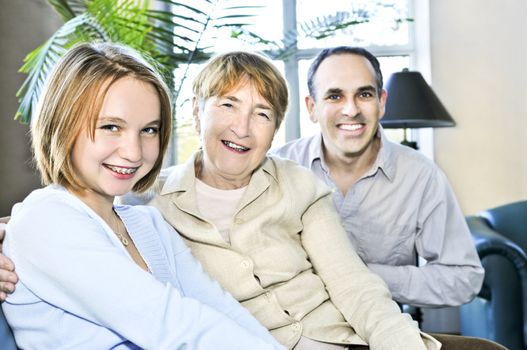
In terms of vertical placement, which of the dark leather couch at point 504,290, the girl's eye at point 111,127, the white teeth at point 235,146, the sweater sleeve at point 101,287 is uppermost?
the girl's eye at point 111,127

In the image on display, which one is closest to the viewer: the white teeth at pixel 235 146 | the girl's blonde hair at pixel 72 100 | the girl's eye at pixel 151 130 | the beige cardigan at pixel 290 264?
the girl's blonde hair at pixel 72 100

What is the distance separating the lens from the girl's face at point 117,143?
4.06 feet

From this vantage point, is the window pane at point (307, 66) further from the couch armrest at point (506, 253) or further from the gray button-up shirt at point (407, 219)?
the gray button-up shirt at point (407, 219)

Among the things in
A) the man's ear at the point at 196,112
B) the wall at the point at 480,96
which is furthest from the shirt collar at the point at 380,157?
the wall at the point at 480,96

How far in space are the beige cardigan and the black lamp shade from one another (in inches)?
77.3

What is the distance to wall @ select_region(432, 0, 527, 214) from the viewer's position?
445cm

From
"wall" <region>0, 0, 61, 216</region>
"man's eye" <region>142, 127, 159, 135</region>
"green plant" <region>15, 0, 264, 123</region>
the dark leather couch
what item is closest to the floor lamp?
the dark leather couch

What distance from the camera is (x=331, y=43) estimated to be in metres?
4.79

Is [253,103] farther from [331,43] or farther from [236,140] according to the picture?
[331,43]

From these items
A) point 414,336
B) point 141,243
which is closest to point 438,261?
point 414,336

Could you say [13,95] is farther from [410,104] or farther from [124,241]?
[124,241]

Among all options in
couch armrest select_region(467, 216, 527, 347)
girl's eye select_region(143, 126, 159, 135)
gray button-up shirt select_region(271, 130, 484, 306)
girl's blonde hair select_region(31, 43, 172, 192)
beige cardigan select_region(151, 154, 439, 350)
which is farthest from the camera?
couch armrest select_region(467, 216, 527, 347)

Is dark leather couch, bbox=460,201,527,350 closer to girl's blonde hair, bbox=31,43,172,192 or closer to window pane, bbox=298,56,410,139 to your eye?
window pane, bbox=298,56,410,139

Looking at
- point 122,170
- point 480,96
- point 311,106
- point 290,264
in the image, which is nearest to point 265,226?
point 290,264
